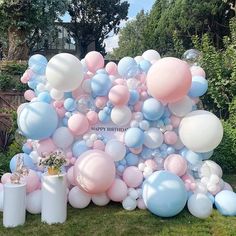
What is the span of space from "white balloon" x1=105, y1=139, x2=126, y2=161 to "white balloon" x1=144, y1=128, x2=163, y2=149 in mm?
316

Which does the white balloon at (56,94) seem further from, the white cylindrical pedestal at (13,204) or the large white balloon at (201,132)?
the large white balloon at (201,132)

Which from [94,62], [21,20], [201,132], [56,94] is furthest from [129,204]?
[21,20]

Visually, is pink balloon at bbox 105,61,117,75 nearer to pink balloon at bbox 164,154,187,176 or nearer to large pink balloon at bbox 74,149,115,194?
large pink balloon at bbox 74,149,115,194

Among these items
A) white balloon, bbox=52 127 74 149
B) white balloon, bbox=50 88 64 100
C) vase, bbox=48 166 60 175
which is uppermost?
white balloon, bbox=50 88 64 100

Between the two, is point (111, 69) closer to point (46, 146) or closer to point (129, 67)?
point (129, 67)

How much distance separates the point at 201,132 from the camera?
4.08 meters

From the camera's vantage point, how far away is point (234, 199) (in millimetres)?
4094

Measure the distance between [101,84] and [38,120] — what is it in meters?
0.91

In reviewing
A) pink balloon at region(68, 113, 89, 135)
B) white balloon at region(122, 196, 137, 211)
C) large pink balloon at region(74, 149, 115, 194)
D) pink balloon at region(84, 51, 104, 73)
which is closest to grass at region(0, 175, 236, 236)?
white balloon at region(122, 196, 137, 211)

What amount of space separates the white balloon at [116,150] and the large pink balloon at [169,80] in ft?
2.54

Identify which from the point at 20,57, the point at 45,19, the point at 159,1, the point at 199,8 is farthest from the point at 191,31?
the point at 20,57

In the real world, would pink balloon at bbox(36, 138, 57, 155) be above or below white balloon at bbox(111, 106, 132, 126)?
below

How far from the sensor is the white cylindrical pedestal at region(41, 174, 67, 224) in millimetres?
3715

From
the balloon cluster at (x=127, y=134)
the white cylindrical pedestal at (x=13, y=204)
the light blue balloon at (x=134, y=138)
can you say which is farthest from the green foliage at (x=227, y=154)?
the white cylindrical pedestal at (x=13, y=204)
